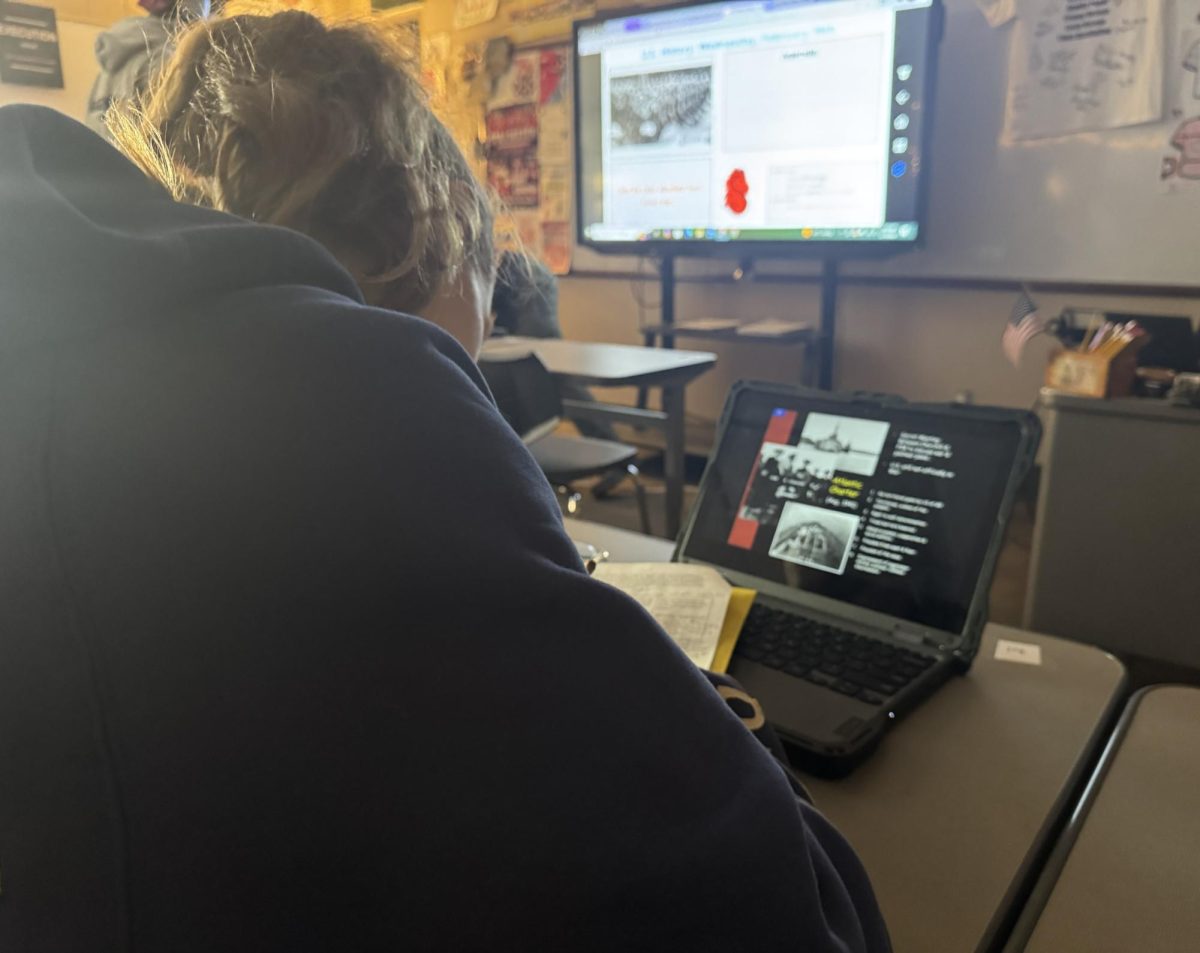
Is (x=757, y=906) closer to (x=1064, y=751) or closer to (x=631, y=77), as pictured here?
(x=1064, y=751)

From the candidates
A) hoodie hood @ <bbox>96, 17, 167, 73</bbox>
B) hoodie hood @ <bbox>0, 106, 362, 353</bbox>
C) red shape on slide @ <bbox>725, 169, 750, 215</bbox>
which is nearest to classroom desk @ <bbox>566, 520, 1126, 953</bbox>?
hoodie hood @ <bbox>0, 106, 362, 353</bbox>

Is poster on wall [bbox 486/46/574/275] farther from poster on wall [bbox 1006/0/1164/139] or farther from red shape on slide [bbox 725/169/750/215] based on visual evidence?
poster on wall [bbox 1006/0/1164/139]

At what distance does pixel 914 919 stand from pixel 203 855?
40 centimetres

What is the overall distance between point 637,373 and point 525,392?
26 centimetres

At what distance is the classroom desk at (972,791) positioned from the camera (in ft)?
1.86

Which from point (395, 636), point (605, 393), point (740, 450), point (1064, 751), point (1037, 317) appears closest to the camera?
point (395, 636)

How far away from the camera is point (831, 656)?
812 millimetres

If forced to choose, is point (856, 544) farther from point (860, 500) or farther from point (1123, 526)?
point (1123, 526)

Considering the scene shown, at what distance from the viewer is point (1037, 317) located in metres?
2.80

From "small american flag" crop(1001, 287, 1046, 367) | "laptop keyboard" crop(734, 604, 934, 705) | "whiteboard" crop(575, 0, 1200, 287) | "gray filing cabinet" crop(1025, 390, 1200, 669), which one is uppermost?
"whiteboard" crop(575, 0, 1200, 287)

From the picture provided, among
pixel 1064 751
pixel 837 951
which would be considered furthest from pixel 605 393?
pixel 837 951

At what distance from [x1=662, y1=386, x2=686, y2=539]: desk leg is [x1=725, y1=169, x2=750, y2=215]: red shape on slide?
0.89 meters

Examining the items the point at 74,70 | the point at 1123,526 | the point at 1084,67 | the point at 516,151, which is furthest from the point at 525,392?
the point at 516,151

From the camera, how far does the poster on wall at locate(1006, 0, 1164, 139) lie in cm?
252
